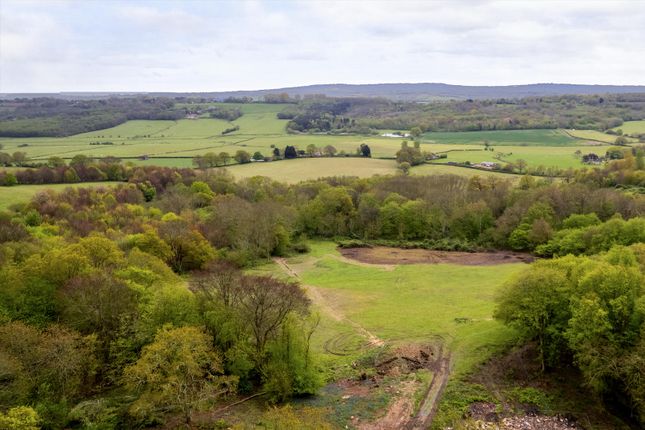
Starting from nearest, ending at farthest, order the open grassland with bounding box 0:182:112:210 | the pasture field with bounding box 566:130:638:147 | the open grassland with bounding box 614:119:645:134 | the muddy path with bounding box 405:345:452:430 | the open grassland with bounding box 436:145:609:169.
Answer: the muddy path with bounding box 405:345:452:430, the open grassland with bounding box 0:182:112:210, the open grassland with bounding box 436:145:609:169, the pasture field with bounding box 566:130:638:147, the open grassland with bounding box 614:119:645:134

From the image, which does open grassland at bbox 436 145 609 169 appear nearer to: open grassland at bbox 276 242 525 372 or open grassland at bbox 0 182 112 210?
open grassland at bbox 276 242 525 372

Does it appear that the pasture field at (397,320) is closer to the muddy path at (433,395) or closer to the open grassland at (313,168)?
the muddy path at (433,395)

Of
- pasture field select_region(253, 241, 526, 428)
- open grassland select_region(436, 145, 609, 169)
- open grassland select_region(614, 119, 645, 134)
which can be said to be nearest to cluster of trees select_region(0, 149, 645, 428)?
pasture field select_region(253, 241, 526, 428)

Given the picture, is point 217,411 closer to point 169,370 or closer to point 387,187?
point 169,370

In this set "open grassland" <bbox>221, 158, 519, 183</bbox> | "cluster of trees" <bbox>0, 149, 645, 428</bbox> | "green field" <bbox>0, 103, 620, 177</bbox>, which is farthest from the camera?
"green field" <bbox>0, 103, 620, 177</bbox>

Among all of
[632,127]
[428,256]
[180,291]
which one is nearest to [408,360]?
[180,291]

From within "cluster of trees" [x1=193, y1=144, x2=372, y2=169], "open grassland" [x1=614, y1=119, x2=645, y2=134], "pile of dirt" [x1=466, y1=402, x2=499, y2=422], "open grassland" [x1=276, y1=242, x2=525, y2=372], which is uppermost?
"open grassland" [x1=614, y1=119, x2=645, y2=134]

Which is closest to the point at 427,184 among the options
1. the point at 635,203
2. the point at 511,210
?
the point at 511,210

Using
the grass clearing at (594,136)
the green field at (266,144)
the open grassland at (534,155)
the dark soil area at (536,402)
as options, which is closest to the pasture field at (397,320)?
the dark soil area at (536,402)
